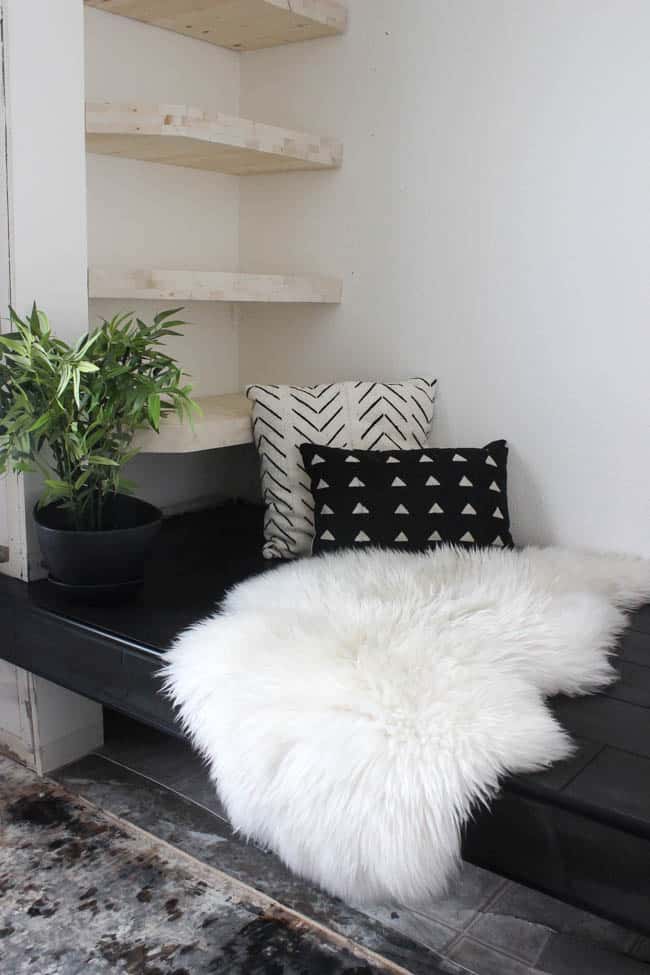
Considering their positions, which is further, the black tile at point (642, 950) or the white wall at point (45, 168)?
the white wall at point (45, 168)

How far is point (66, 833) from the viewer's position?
6.20 ft

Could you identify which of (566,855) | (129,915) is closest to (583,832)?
(566,855)

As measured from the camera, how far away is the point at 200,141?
2.22 meters

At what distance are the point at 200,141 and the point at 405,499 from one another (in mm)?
961

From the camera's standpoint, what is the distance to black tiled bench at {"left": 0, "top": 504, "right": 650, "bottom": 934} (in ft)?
4.10

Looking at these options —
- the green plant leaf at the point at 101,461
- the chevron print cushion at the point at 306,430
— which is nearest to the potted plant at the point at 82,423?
the green plant leaf at the point at 101,461

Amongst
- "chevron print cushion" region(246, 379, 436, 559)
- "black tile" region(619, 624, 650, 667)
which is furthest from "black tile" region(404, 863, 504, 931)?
"chevron print cushion" region(246, 379, 436, 559)

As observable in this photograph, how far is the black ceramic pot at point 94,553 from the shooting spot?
191 centimetres

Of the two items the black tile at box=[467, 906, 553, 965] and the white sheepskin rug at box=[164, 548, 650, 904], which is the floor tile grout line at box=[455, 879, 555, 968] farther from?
the white sheepskin rug at box=[164, 548, 650, 904]

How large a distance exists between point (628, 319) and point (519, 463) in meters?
0.44

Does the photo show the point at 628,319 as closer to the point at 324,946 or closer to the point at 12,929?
the point at 324,946

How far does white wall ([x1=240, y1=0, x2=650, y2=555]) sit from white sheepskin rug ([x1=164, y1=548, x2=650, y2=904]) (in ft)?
1.83

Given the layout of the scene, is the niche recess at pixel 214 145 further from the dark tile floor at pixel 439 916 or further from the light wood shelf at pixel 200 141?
the dark tile floor at pixel 439 916

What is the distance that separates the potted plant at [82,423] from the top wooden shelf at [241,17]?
93 centimetres
